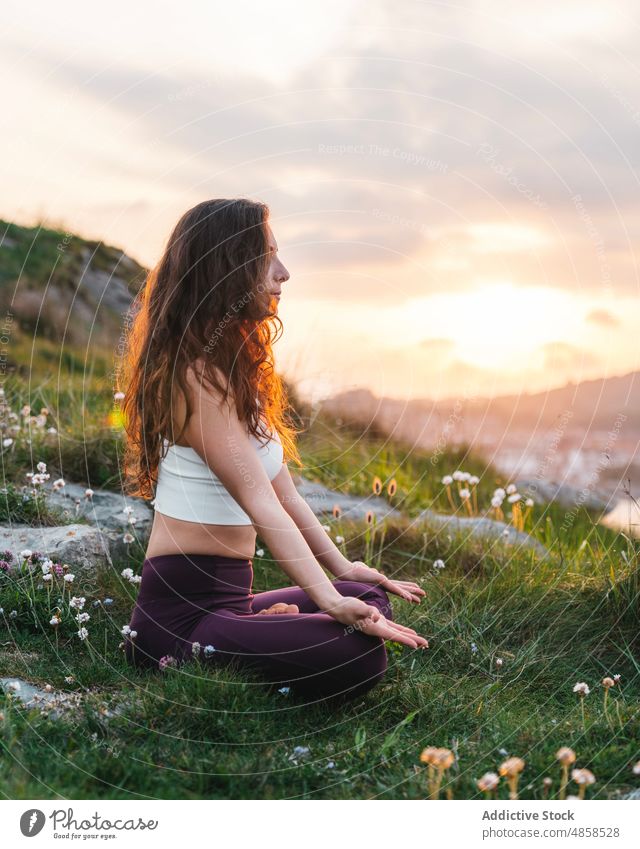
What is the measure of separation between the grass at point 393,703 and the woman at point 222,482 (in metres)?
0.18

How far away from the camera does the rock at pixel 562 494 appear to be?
305 inches

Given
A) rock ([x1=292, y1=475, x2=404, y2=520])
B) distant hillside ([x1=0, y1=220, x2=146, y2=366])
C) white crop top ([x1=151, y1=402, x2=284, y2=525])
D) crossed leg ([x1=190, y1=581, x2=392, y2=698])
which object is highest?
distant hillside ([x1=0, y1=220, x2=146, y2=366])

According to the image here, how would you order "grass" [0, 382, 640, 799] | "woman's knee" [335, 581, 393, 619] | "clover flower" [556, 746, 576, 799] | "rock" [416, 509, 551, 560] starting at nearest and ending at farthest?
"clover flower" [556, 746, 576, 799], "grass" [0, 382, 640, 799], "woman's knee" [335, 581, 393, 619], "rock" [416, 509, 551, 560]

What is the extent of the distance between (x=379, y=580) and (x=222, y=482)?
0.94 m

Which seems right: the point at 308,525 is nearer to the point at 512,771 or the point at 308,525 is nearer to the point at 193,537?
the point at 193,537

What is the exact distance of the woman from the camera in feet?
10.8

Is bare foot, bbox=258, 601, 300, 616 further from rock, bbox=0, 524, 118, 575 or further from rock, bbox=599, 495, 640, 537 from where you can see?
rock, bbox=599, 495, 640, 537

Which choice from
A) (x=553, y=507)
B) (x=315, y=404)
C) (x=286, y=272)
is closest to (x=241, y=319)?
(x=286, y=272)

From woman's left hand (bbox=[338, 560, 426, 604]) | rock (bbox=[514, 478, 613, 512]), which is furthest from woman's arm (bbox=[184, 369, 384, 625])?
rock (bbox=[514, 478, 613, 512])

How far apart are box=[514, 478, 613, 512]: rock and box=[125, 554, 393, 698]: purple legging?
14.8 feet

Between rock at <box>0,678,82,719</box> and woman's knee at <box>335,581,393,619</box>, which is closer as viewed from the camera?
rock at <box>0,678,82,719</box>

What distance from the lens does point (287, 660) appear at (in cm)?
330

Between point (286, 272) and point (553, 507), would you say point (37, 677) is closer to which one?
point (286, 272)
